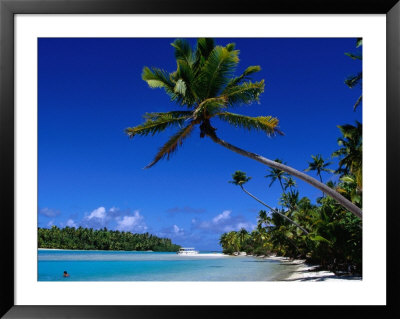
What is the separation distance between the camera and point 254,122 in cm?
519

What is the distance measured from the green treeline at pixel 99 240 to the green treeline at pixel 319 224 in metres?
5.91

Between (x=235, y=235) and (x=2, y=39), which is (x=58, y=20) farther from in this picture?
(x=235, y=235)

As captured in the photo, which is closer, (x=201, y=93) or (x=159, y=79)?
(x=201, y=93)

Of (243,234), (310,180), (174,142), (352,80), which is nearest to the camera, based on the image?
(310,180)

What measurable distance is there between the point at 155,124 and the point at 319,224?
4527 mm

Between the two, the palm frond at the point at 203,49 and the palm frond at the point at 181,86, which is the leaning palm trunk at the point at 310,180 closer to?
the palm frond at the point at 181,86

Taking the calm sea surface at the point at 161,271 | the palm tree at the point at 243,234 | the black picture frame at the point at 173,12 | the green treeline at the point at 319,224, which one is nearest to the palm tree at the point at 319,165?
the green treeline at the point at 319,224

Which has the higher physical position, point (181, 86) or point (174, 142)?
point (181, 86)

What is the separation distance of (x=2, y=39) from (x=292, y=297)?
2566 millimetres

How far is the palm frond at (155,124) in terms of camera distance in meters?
5.20

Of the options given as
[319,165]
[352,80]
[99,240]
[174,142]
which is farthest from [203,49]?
[99,240]

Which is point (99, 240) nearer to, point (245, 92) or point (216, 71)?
point (245, 92)

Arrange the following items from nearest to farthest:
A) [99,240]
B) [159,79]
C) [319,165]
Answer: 1. [159,79]
2. [319,165]
3. [99,240]

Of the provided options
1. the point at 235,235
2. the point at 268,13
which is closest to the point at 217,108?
the point at 268,13
